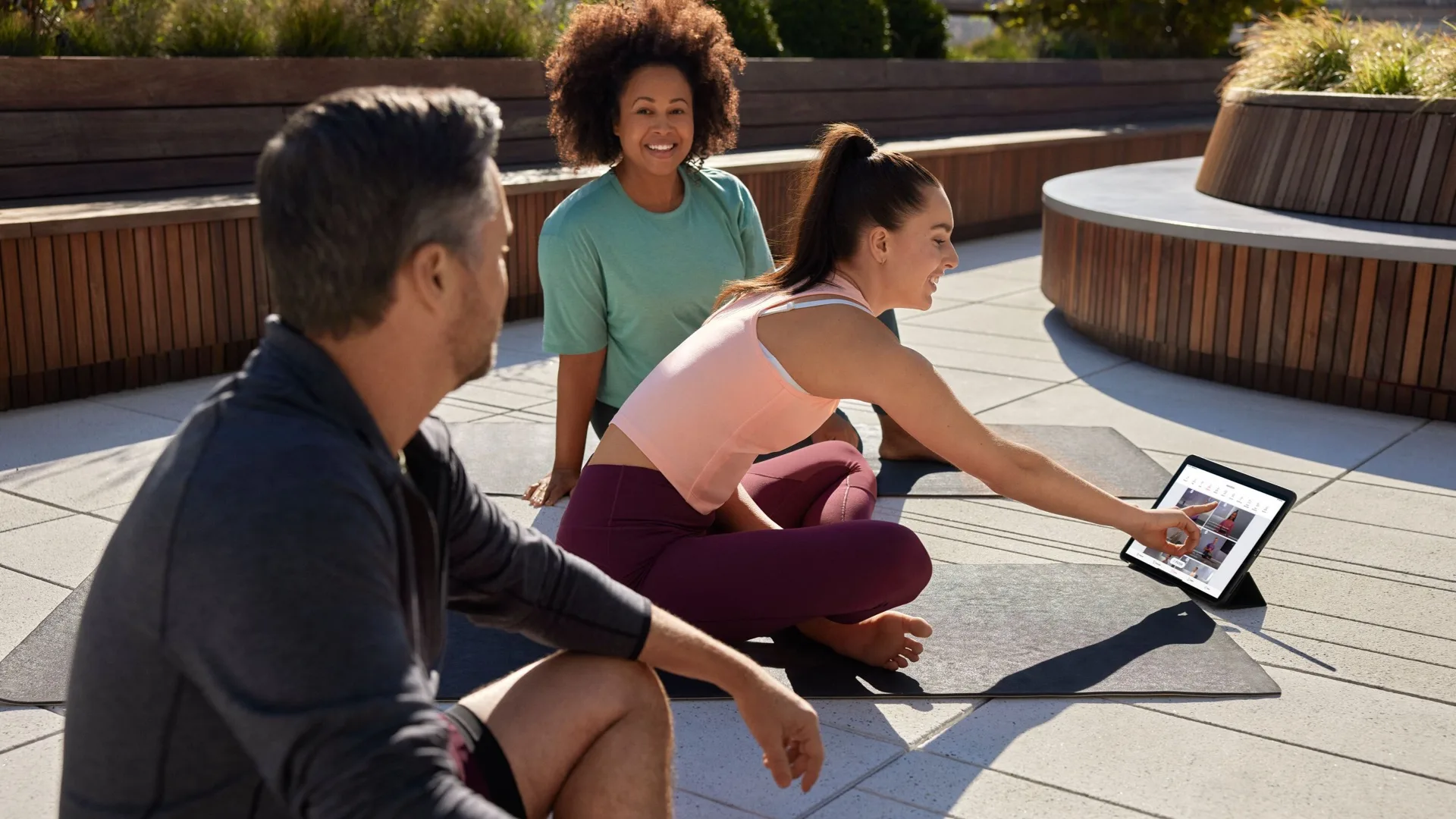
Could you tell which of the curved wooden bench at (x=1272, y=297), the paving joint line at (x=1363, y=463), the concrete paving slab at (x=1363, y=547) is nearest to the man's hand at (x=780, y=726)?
the concrete paving slab at (x=1363, y=547)

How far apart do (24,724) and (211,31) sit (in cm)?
557

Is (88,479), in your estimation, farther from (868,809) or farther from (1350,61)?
(1350,61)

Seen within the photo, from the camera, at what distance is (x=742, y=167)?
8789 millimetres

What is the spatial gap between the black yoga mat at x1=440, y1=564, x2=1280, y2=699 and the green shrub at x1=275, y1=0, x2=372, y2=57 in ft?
17.6

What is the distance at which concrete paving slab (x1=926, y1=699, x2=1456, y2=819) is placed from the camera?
8.85 feet

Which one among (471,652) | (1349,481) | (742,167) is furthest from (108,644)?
(742,167)

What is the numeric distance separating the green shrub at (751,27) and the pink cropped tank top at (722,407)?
8.55 metres

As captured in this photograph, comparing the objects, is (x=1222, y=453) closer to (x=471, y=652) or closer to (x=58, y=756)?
(x=471, y=652)

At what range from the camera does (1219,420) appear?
5770 mm

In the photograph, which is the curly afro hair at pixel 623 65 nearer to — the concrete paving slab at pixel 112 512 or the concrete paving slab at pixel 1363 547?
the concrete paving slab at pixel 112 512

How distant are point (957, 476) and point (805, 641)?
5.45 ft

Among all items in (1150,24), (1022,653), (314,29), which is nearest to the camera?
(1022,653)

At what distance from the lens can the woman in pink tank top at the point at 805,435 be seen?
3.04 meters

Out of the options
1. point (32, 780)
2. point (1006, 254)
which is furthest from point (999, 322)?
point (32, 780)
